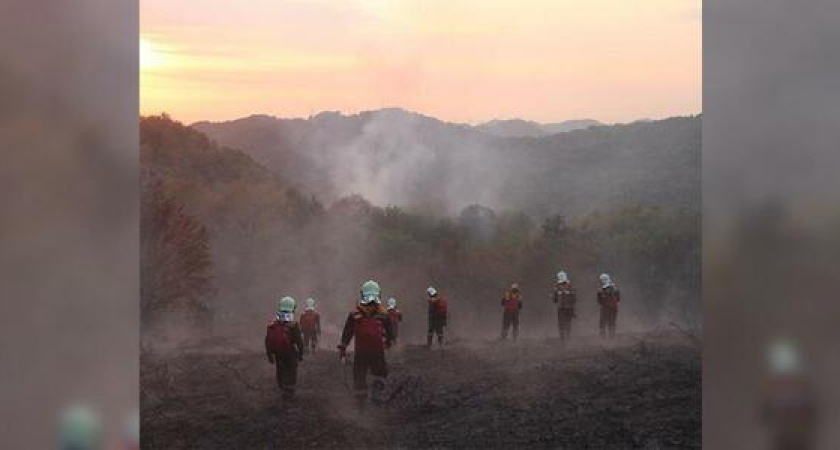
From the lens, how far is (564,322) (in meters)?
6.61

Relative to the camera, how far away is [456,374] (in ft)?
21.4

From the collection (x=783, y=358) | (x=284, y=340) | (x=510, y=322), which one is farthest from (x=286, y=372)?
(x=783, y=358)

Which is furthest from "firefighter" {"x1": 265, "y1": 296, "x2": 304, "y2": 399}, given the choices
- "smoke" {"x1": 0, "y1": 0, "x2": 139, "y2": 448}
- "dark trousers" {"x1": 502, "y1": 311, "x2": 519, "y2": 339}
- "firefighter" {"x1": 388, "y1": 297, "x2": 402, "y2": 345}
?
"dark trousers" {"x1": 502, "y1": 311, "x2": 519, "y2": 339}

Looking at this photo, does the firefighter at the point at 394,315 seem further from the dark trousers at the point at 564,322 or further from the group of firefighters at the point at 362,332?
the dark trousers at the point at 564,322

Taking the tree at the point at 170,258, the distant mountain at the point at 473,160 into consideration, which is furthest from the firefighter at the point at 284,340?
the distant mountain at the point at 473,160

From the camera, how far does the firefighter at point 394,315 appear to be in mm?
6504

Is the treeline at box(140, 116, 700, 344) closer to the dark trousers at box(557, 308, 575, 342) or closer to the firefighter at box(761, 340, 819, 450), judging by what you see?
the dark trousers at box(557, 308, 575, 342)

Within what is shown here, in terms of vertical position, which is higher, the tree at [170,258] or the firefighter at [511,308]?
the tree at [170,258]

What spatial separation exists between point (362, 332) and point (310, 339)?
312mm

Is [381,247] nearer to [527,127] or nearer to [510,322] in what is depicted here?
[510,322]

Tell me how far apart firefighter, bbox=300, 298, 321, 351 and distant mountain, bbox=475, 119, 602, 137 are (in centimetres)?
150

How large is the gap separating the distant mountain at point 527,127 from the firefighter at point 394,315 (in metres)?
1.18

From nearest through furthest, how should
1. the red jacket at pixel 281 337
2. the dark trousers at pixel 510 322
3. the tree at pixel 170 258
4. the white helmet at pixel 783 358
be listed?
the white helmet at pixel 783 358, the tree at pixel 170 258, the red jacket at pixel 281 337, the dark trousers at pixel 510 322

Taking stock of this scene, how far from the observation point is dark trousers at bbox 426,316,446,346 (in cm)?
650
